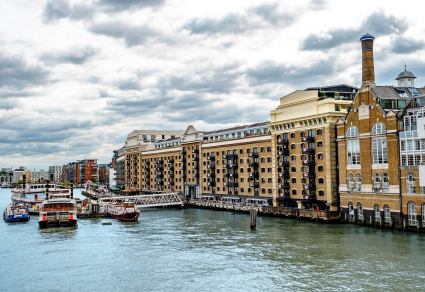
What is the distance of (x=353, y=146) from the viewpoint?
81.1 meters

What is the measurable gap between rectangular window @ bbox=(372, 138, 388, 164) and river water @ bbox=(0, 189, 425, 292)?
1138 centimetres

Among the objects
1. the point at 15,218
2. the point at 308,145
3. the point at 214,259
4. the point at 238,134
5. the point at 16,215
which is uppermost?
the point at 238,134

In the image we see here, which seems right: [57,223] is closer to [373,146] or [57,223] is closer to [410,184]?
[373,146]

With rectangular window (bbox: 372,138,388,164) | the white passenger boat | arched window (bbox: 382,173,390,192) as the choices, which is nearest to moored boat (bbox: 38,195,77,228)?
the white passenger boat

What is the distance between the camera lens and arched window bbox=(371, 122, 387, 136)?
74.7 m

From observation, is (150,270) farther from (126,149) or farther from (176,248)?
(126,149)

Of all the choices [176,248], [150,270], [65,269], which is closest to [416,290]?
[150,270]

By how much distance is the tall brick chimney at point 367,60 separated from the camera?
81.4 metres

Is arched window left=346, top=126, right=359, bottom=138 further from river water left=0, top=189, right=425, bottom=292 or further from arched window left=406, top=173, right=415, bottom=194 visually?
river water left=0, top=189, right=425, bottom=292

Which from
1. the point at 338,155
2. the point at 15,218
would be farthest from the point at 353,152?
the point at 15,218

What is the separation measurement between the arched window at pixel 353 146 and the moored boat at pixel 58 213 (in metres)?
52.6

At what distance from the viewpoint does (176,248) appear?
61.7 m

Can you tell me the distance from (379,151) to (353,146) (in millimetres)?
6268

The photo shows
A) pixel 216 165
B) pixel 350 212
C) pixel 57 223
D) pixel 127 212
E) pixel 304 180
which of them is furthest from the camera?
pixel 216 165
